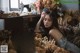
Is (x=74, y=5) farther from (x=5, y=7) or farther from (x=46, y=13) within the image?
(x=5, y=7)

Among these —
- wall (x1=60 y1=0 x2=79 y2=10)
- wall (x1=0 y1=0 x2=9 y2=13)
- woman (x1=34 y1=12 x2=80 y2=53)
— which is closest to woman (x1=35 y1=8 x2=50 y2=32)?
woman (x1=34 y1=12 x2=80 y2=53)

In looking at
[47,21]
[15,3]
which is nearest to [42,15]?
→ [47,21]

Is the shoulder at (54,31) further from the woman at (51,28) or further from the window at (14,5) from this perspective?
the window at (14,5)

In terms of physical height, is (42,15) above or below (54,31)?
above

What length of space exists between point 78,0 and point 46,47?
0.38 meters

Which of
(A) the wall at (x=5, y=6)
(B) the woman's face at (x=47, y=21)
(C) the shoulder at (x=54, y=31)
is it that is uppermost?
(A) the wall at (x=5, y=6)

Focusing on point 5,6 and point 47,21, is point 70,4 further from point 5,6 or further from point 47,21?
point 5,6

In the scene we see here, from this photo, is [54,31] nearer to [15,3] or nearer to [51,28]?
[51,28]

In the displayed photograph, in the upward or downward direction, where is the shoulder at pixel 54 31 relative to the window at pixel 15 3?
downward

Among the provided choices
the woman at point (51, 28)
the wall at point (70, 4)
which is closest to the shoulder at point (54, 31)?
the woman at point (51, 28)

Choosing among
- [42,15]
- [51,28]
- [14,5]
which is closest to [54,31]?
[51,28]

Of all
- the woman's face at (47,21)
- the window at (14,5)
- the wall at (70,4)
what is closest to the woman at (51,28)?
the woman's face at (47,21)

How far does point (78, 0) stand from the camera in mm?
1311

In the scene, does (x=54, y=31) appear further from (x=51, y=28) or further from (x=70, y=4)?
(x=70, y=4)
